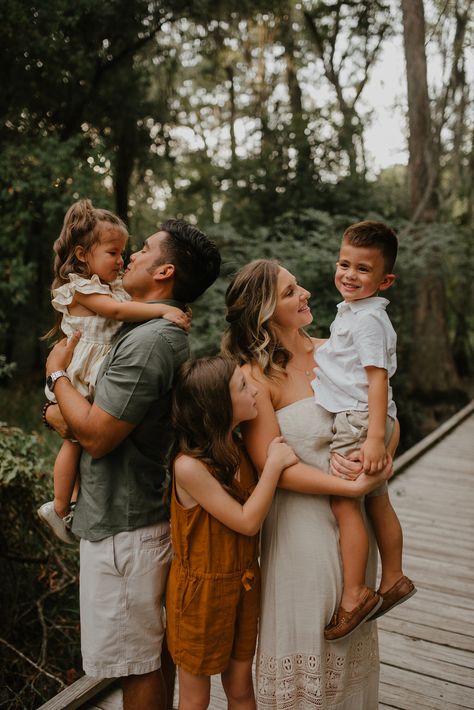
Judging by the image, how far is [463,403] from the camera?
1108 cm

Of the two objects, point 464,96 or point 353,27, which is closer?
point 353,27

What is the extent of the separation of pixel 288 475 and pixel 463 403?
403 inches

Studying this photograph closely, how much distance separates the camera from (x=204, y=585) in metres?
1.77

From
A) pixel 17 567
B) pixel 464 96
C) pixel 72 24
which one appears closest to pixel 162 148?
pixel 72 24

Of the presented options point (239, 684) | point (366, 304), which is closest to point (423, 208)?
point (366, 304)

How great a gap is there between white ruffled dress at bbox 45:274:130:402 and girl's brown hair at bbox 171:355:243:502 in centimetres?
44

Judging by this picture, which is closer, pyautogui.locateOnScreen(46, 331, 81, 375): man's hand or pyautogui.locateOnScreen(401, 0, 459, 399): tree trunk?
pyautogui.locateOnScreen(46, 331, 81, 375): man's hand

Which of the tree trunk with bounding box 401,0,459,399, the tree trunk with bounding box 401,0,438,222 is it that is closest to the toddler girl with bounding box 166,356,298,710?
the tree trunk with bounding box 401,0,459,399

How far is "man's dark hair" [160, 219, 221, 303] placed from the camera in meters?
1.94

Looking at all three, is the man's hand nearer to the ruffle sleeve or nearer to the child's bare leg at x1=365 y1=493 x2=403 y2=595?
the ruffle sleeve

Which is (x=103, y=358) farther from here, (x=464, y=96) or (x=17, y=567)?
(x=464, y=96)

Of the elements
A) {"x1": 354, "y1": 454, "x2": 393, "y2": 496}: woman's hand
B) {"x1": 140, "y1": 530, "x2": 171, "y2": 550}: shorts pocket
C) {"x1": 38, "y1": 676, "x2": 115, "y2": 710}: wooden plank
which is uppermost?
{"x1": 354, "y1": 454, "x2": 393, "y2": 496}: woman's hand

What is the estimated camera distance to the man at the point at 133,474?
1.76 metres

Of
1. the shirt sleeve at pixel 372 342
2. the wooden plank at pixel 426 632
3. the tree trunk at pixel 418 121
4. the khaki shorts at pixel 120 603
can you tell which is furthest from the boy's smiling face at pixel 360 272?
the tree trunk at pixel 418 121
